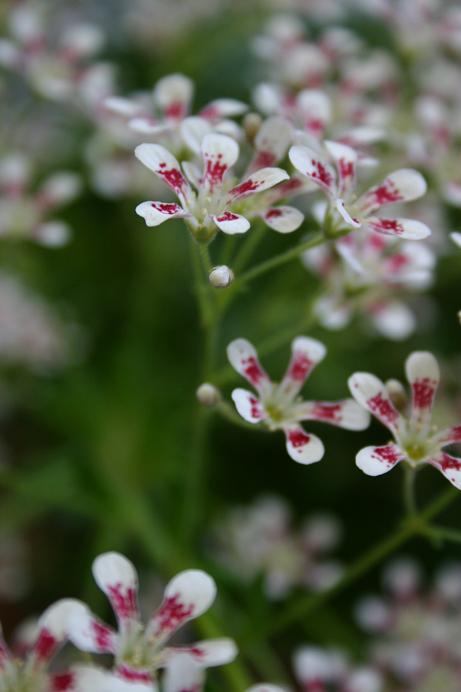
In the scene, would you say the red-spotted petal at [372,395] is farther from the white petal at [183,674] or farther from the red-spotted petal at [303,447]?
Answer: the white petal at [183,674]

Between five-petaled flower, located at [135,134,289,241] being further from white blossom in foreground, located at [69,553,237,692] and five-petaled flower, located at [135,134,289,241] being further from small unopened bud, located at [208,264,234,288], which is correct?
white blossom in foreground, located at [69,553,237,692]

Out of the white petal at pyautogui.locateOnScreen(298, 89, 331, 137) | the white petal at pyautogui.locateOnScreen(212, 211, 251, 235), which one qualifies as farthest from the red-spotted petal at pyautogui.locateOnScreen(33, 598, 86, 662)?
the white petal at pyautogui.locateOnScreen(298, 89, 331, 137)

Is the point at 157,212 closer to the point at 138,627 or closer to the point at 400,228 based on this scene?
the point at 400,228

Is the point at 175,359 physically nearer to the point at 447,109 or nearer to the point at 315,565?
the point at 315,565

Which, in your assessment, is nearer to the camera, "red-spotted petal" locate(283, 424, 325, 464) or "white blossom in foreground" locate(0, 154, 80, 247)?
"red-spotted petal" locate(283, 424, 325, 464)

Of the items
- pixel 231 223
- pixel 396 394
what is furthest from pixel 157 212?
pixel 396 394
